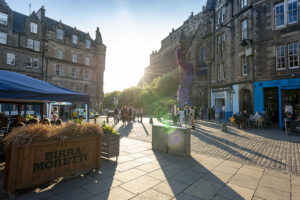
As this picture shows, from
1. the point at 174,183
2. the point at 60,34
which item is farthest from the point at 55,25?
the point at 174,183

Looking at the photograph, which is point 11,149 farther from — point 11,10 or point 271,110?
point 11,10

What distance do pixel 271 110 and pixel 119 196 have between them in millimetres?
19371

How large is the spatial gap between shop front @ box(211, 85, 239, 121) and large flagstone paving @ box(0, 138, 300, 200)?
15.5m

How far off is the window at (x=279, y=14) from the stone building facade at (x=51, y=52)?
3208cm

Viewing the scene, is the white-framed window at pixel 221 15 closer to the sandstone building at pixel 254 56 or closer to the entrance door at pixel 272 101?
the sandstone building at pixel 254 56

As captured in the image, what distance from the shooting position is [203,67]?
36.0 metres

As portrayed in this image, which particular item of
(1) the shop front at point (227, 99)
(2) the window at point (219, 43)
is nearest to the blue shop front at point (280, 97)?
(1) the shop front at point (227, 99)

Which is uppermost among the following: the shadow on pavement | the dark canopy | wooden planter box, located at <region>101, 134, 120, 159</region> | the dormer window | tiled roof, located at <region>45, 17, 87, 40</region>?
tiled roof, located at <region>45, 17, 87, 40</region>

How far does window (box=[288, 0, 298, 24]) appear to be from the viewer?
1417cm

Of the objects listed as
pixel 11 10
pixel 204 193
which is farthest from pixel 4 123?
pixel 11 10

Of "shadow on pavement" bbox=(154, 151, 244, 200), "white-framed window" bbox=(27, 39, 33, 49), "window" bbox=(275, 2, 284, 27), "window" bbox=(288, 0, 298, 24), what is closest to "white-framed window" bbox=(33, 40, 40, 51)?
"white-framed window" bbox=(27, 39, 33, 49)

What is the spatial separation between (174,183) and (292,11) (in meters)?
17.9

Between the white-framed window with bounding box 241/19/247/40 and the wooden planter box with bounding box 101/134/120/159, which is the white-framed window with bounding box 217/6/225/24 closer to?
the white-framed window with bounding box 241/19/247/40

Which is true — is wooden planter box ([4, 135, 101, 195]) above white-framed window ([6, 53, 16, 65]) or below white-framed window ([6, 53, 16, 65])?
below
